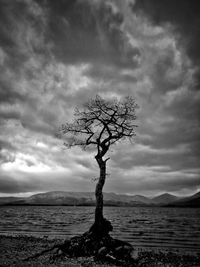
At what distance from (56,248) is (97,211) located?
164 inches

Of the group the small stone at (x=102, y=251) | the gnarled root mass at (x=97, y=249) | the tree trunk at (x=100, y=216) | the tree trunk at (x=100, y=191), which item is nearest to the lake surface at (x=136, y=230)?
the tree trunk at (x=100, y=216)

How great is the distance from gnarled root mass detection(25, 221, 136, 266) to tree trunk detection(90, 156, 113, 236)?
8 cm

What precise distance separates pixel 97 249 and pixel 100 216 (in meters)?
2.77

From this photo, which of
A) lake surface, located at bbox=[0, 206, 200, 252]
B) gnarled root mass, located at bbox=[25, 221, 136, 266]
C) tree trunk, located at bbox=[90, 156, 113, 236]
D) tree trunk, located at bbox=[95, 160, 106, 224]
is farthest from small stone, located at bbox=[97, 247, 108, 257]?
lake surface, located at bbox=[0, 206, 200, 252]

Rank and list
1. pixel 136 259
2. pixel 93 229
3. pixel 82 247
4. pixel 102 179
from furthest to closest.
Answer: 1. pixel 102 179
2. pixel 93 229
3. pixel 82 247
4. pixel 136 259

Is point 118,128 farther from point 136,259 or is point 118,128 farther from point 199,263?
point 199,263

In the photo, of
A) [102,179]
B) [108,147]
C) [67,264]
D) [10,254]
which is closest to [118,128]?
[108,147]

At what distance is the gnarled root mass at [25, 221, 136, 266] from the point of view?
47.2 feet

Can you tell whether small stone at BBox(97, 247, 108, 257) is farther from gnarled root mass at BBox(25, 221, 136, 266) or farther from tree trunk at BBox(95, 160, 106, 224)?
tree trunk at BBox(95, 160, 106, 224)

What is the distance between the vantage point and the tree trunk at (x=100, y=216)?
56.1 feet

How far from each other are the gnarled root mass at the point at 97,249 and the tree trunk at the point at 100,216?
8 centimetres

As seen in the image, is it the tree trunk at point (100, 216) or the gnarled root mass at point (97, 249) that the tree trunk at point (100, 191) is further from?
the gnarled root mass at point (97, 249)

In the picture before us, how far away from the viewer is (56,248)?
16.7 meters

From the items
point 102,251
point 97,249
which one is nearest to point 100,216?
point 97,249
